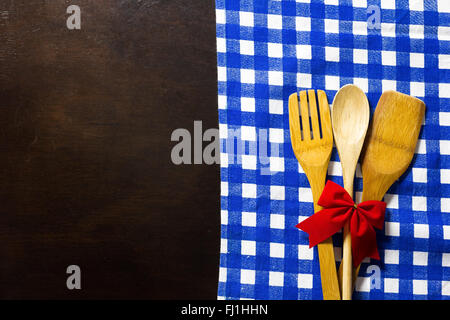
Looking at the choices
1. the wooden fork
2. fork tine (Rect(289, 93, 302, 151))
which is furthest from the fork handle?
fork tine (Rect(289, 93, 302, 151))

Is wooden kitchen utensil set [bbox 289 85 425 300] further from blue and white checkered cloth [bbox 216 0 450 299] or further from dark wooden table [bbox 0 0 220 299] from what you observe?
dark wooden table [bbox 0 0 220 299]

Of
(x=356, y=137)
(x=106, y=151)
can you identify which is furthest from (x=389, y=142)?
(x=106, y=151)

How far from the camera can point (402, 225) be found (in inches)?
24.7

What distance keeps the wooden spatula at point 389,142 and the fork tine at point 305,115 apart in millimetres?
104

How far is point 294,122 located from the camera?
625 mm

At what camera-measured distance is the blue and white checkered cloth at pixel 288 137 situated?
24.7 inches

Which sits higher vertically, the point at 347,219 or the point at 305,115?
the point at 305,115

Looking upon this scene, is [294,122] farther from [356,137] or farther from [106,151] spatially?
[106,151]

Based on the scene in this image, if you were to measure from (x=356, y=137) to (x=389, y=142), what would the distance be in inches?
2.3

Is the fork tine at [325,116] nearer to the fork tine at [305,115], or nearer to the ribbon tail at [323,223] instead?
the fork tine at [305,115]

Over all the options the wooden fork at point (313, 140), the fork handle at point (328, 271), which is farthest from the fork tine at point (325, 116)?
the fork handle at point (328, 271)

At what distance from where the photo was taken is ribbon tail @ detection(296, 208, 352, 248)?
59cm
